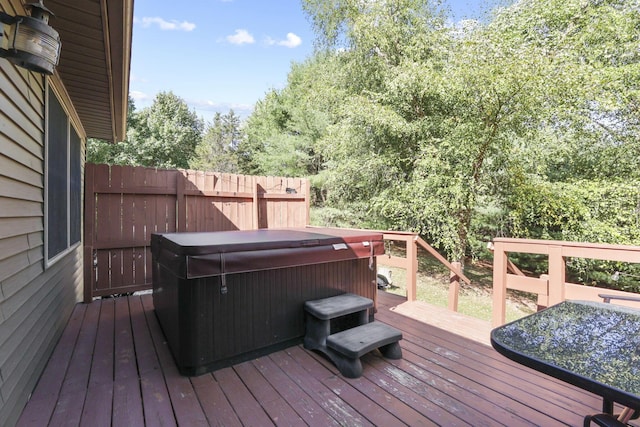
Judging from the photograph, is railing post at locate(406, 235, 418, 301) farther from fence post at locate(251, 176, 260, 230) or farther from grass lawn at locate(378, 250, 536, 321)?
grass lawn at locate(378, 250, 536, 321)

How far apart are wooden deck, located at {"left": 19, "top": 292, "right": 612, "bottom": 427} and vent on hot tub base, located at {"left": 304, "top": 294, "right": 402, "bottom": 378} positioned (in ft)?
0.26

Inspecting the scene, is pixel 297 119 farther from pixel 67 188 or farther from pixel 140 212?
pixel 67 188

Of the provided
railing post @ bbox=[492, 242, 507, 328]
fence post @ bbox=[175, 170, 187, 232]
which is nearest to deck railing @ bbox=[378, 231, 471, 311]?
railing post @ bbox=[492, 242, 507, 328]

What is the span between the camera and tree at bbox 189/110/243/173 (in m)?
18.2

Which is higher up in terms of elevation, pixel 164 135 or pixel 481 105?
pixel 164 135

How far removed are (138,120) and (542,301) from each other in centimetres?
1820

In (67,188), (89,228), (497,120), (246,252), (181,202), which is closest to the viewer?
(246,252)

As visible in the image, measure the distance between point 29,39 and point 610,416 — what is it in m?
2.57

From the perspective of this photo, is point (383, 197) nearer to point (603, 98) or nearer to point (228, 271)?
point (603, 98)

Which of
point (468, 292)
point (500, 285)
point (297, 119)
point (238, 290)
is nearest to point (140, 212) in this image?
point (238, 290)

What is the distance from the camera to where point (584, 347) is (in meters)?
1.13

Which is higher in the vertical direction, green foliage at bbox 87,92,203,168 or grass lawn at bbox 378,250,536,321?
green foliage at bbox 87,92,203,168

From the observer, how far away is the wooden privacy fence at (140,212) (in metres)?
3.77

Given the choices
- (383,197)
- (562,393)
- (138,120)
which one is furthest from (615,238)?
(138,120)
